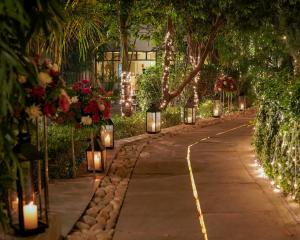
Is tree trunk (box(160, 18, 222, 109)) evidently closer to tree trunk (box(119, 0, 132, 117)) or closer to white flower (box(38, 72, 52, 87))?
tree trunk (box(119, 0, 132, 117))

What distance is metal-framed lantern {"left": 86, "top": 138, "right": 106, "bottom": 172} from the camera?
8.76 meters

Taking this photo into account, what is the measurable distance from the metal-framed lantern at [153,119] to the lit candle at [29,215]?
30.0 ft

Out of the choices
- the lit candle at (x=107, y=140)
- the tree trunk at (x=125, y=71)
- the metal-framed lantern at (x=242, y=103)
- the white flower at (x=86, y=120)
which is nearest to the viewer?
the white flower at (x=86, y=120)

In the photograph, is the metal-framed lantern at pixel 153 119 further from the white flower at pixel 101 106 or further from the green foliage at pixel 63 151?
the white flower at pixel 101 106

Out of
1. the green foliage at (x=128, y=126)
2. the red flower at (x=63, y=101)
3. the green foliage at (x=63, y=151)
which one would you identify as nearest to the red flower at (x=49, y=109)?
the red flower at (x=63, y=101)

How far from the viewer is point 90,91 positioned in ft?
25.9

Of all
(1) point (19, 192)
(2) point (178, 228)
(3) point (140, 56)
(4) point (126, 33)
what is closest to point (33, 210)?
(1) point (19, 192)

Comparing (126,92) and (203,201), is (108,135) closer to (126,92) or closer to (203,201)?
(203,201)

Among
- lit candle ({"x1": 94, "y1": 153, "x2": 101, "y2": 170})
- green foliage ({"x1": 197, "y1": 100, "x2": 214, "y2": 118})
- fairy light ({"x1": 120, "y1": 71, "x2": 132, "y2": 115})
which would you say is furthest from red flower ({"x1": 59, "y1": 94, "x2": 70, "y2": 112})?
green foliage ({"x1": 197, "y1": 100, "x2": 214, "y2": 118})

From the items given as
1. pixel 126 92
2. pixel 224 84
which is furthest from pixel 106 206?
pixel 224 84

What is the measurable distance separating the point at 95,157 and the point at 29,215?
13.3ft

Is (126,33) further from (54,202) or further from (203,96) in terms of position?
(54,202)

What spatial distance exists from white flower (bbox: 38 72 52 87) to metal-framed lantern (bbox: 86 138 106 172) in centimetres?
482

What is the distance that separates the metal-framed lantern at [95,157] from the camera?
876cm
